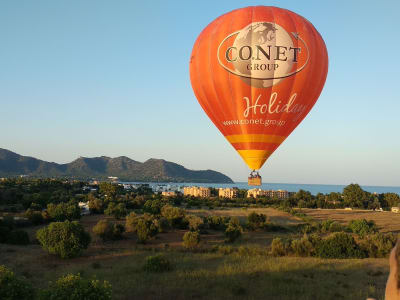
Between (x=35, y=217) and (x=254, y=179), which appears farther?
(x=35, y=217)

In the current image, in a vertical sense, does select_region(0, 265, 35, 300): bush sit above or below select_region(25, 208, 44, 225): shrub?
above

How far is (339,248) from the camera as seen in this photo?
80.6ft

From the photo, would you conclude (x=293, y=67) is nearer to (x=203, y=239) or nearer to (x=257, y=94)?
(x=257, y=94)

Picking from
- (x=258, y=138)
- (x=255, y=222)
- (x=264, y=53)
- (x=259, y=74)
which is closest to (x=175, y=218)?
(x=255, y=222)

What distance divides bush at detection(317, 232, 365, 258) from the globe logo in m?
13.3

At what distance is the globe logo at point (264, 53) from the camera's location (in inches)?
786

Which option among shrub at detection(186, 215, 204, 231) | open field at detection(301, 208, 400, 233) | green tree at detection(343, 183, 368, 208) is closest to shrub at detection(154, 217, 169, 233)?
shrub at detection(186, 215, 204, 231)

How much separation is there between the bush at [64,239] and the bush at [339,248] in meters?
17.8

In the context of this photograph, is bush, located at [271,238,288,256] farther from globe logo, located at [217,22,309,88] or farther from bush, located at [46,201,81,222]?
bush, located at [46,201,81,222]

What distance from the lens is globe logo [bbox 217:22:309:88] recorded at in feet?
65.5

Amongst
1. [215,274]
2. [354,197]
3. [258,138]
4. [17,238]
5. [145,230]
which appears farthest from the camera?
[354,197]

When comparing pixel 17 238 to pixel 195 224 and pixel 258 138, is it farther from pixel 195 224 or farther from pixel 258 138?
pixel 258 138

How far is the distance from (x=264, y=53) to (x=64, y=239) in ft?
→ 61.8

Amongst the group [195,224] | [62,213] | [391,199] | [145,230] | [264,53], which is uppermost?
[264,53]
